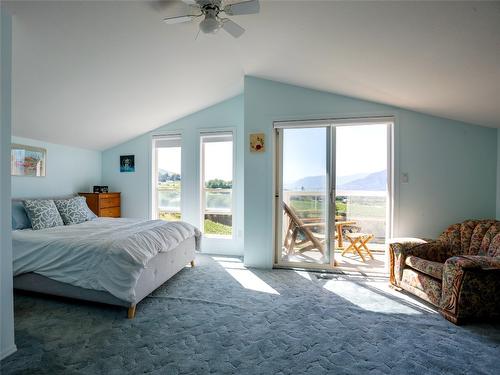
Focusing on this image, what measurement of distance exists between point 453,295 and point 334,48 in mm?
2527

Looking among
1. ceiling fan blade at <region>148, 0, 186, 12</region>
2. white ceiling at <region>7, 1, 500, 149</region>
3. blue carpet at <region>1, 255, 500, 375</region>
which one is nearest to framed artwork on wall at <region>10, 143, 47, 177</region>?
white ceiling at <region>7, 1, 500, 149</region>

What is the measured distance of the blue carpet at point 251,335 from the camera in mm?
1625

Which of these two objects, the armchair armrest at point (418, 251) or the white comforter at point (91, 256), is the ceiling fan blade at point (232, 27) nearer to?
the white comforter at point (91, 256)

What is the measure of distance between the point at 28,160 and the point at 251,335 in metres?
3.93

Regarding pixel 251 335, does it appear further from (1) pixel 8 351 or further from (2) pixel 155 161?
(2) pixel 155 161

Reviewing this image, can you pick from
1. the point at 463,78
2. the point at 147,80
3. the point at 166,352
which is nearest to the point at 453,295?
the point at 463,78

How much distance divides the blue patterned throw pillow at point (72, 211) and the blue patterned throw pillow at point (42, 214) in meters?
0.12

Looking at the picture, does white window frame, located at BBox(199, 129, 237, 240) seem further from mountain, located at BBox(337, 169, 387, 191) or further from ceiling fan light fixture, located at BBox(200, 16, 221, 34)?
ceiling fan light fixture, located at BBox(200, 16, 221, 34)

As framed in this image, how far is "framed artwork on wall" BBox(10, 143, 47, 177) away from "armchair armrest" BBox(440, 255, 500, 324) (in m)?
5.26

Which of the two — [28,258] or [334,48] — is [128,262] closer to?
[28,258]

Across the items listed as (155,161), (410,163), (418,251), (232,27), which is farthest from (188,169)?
(418,251)

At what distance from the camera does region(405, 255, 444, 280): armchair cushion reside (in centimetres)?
233

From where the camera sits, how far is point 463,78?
2184 millimetres


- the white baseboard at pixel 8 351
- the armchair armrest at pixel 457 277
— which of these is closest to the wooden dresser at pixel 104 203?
the white baseboard at pixel 8 351
